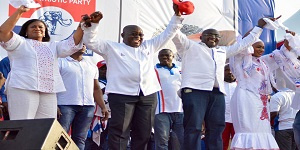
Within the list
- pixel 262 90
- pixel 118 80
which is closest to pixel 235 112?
pixel 262 90

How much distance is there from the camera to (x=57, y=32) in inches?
321

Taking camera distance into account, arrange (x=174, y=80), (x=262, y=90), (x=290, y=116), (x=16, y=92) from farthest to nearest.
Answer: (x=290, y=116) → (x=174, y=80) → (x=262, y=90) → (x=16, y=92)

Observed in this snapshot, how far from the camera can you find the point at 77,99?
19.6 ft

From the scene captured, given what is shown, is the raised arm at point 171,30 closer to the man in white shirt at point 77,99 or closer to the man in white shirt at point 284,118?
the man in white shirt at point 77,99

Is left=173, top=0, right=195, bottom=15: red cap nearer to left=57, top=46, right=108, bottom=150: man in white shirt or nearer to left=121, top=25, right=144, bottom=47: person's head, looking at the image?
left=121, top=25, right=144, bottom=47: person's head

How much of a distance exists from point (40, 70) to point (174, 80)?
8.83 feet

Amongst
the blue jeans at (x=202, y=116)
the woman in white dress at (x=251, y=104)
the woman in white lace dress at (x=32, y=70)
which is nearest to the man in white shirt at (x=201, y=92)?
the blue jeans at (x=202, y=116)

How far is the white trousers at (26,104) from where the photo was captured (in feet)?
15.5

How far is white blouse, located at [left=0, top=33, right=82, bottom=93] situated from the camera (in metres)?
4.76

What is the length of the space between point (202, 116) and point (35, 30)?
74.2 inches

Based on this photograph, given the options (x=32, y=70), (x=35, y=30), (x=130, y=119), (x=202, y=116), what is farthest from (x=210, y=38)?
(x=32, y=70)

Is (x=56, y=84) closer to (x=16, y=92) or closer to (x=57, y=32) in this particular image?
(x=16, y=92)

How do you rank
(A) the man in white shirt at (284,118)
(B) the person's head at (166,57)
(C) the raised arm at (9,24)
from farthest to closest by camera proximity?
(A) the man in white shirt at (284,118) → (B) the person's head at (166,57) → (C) the raised arm at (9,24)

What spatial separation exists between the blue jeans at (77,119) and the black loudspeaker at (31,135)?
217 cm
